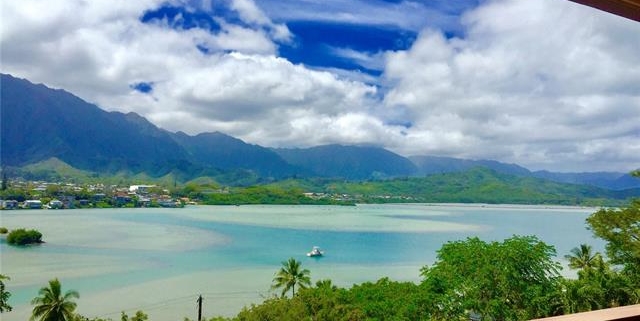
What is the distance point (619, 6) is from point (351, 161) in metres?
182

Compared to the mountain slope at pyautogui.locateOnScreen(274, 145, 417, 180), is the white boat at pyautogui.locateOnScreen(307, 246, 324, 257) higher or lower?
lower

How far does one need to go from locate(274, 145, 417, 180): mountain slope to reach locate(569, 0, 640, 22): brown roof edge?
161 meters

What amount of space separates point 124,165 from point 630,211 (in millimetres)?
90910

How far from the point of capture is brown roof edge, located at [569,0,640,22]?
1064 millimetres

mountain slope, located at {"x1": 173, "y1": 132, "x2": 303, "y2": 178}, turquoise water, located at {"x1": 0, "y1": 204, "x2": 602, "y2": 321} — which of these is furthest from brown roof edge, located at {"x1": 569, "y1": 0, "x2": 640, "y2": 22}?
mountain slope, located at {"x1": 173, "y1": 132, "x2": 303, "y2": 178}

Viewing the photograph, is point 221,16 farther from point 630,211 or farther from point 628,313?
point 628,313

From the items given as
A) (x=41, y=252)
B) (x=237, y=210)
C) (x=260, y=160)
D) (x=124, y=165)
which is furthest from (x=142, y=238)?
(x=260, y=160)

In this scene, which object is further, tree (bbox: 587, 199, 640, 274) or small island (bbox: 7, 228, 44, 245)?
small island (bbox: 7, 228, 44, 245)

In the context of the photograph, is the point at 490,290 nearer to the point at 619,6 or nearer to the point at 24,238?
the point at 619,6

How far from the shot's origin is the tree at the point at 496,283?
383 inches

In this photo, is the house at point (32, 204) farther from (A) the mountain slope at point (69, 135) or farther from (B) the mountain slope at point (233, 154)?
(B) the mountain slope at point (233, 154)

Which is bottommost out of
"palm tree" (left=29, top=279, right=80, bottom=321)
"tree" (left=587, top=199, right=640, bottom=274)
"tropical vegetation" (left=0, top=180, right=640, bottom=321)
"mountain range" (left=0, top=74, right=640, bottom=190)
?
"palm tree" (left=29, top=279, right=80, bottom=321)

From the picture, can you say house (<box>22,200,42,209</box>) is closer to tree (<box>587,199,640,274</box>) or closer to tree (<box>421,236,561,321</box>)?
tree (<box>421,236,561,321</box>)

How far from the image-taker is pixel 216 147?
153 metres
